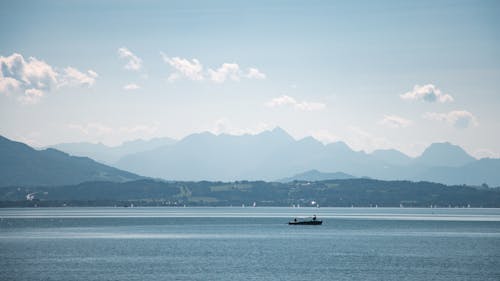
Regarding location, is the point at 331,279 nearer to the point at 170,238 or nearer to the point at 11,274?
the point at 11,274

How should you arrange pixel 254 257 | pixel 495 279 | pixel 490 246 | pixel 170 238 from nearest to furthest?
pixel 495 279, pixel 254 257, pixel 490 246, pixel 170 238

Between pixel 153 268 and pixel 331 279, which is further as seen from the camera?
pixel 153 268

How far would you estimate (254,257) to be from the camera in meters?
138

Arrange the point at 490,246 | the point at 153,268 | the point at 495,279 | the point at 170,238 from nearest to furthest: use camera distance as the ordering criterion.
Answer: the point at 495,279, the point at 153,268, the point at 490,246, the point at 170,238

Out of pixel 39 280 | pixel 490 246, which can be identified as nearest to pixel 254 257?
pixel 39 280

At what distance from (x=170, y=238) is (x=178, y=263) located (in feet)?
220

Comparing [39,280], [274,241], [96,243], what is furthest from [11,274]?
[274,241]

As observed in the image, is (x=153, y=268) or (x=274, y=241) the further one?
(x=274, y=241)

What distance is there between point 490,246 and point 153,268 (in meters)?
81.2

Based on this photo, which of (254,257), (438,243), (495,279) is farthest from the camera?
(438,243)

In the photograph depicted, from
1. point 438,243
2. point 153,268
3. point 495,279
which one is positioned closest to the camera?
point 495,279

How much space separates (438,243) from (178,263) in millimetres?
74231

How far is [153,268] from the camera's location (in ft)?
391

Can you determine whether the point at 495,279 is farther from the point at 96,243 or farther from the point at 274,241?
the point at 96,243
